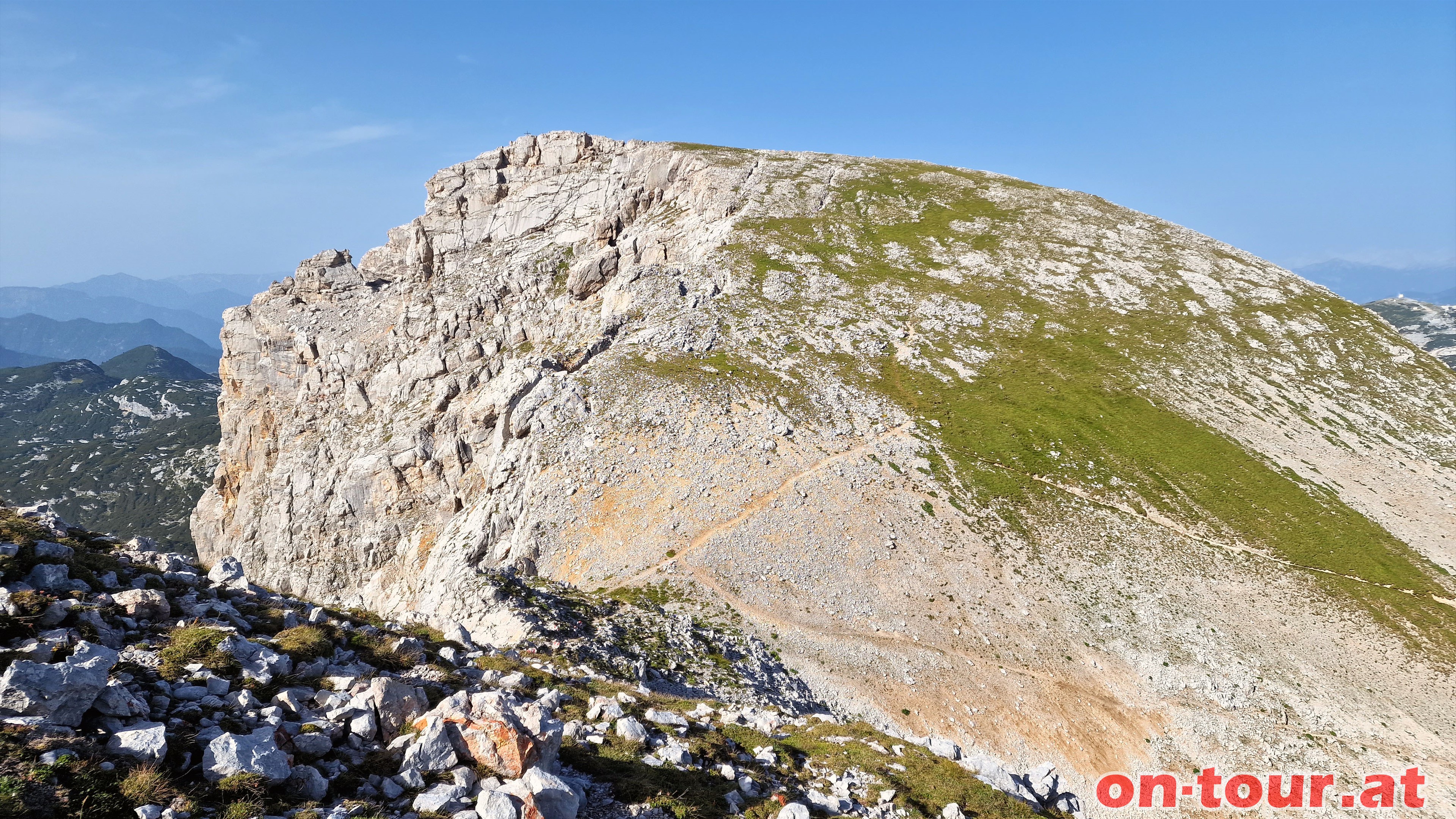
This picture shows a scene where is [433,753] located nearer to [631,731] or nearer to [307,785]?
[307,785]

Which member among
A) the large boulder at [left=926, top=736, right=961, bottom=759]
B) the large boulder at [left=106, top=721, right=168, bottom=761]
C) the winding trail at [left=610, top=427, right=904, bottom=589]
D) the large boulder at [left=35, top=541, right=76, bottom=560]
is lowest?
the large boulder at [left=926, top=736, right=961, bottom=759]

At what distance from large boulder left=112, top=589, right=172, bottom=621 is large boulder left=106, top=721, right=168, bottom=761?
21.2ft

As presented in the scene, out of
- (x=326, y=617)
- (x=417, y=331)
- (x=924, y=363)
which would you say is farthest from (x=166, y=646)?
(x=417, y=331)

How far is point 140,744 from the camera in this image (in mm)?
10852

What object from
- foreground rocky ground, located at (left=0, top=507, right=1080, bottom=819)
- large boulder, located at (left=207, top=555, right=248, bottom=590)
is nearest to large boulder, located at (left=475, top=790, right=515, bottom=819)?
foreground rocky ground, located at (left=0, top=507, right=1080, bottom=819)

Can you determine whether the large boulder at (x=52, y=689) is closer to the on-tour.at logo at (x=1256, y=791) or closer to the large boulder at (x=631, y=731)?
the large boulder at (x=631, y=731)

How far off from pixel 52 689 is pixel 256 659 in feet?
16.1

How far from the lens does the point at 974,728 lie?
120 ft

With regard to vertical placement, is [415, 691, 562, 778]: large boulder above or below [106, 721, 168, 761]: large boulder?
below

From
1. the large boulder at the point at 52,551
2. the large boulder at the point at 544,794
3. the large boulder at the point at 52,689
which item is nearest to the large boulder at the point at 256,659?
the large boulder at the point at 52,689

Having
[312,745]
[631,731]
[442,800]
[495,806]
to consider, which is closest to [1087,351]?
[631,731]

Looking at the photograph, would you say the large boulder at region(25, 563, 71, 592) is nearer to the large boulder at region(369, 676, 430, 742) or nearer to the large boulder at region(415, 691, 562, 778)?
the large boulder at region(369, 676, 430, 742)

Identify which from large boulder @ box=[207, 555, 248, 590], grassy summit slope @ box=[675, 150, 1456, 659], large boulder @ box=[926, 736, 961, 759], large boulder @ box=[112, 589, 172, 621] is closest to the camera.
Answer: large boulder @ box=[112, 589, 172, 621]

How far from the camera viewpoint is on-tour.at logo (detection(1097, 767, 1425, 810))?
112ft
